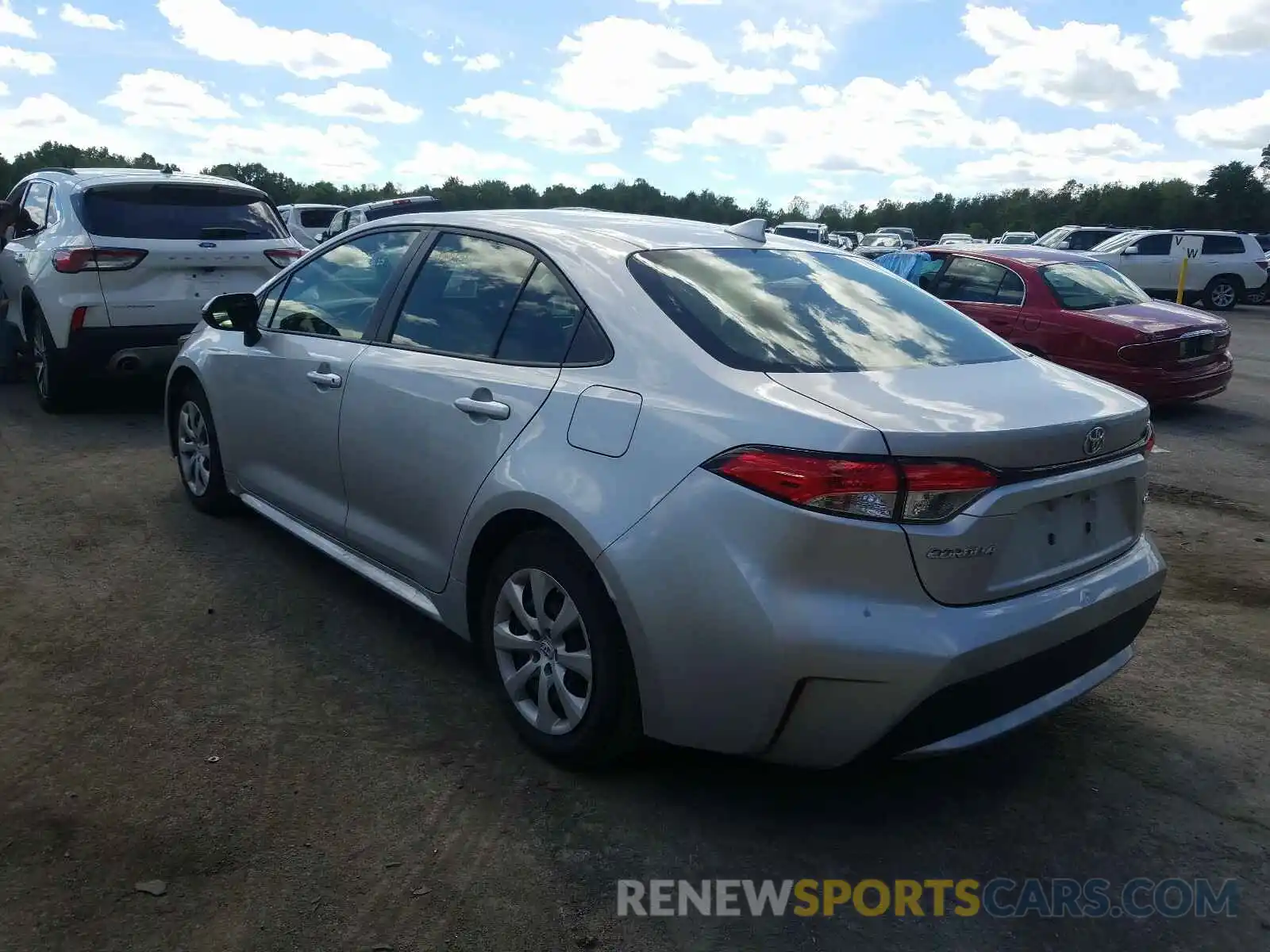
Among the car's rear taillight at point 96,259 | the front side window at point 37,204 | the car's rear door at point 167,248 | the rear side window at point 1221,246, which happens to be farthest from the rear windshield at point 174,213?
the rear side window at point 1221,246

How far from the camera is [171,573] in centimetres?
468

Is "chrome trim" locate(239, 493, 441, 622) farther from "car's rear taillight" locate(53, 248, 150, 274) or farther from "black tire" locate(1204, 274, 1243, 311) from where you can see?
"black tire" locate(1204, 274, 1243, 311)

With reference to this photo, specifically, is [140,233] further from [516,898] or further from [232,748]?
[516,898]

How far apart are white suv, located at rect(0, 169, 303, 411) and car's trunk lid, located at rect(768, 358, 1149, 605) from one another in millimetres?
6102

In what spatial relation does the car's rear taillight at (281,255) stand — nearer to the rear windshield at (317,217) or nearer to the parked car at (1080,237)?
the rear windshield at (317,217)

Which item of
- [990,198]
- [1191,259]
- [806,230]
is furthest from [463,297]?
[990,198]

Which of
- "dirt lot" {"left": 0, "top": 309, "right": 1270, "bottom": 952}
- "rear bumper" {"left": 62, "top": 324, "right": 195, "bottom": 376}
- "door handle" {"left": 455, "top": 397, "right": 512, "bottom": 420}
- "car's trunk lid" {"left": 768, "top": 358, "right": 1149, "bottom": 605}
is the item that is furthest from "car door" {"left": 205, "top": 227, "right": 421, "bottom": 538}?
"rear bumper" {"left": 62, "top": 324, "right": 195, "bottom": 376}

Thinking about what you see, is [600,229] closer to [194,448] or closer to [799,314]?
[799,314]

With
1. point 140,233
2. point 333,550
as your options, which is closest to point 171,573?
point 333,550

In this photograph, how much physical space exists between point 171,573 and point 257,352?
1.07m

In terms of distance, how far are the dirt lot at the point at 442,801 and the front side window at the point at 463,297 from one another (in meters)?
1.21

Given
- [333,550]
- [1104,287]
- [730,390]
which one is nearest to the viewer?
[730,390]

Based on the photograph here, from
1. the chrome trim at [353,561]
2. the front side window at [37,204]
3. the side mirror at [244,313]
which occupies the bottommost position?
the chrome trim at [353,561]

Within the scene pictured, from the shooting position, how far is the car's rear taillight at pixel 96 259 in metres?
7.21
